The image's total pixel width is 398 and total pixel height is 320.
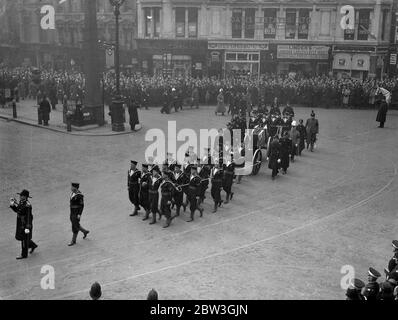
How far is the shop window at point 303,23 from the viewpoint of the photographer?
138 feet

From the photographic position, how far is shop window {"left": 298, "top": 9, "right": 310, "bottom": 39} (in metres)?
42.0

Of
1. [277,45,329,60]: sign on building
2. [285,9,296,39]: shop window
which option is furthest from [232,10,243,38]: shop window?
[285,9,296,39]: shop window

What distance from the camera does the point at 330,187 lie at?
17.6m

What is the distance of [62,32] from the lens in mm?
52375

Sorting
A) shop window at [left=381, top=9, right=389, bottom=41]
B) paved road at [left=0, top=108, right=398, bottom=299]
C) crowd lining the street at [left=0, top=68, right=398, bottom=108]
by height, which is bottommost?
paved road at [left=0, top=108, right=398, bottom=299]

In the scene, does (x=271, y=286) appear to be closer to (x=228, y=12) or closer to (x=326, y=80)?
(x=326, y=80)

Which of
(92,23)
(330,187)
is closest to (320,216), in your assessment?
(330,187)

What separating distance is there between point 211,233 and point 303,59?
31625 millimetres

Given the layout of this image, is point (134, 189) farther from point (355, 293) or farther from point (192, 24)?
point (192, 24)

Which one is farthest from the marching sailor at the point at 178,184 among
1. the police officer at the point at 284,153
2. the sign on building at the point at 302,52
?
the sign on building at the point at 302,52

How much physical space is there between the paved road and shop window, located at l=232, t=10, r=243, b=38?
23.5 meters

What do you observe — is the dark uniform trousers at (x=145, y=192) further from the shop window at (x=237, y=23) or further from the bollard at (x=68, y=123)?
the shop window at (x=237, y=23)

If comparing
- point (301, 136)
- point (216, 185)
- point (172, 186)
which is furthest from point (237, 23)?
point (172, 186)

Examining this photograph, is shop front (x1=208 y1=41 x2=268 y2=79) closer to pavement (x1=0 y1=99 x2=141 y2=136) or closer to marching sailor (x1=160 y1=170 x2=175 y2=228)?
pavement (x1=0 y1=99 x2=141 y2=136)
